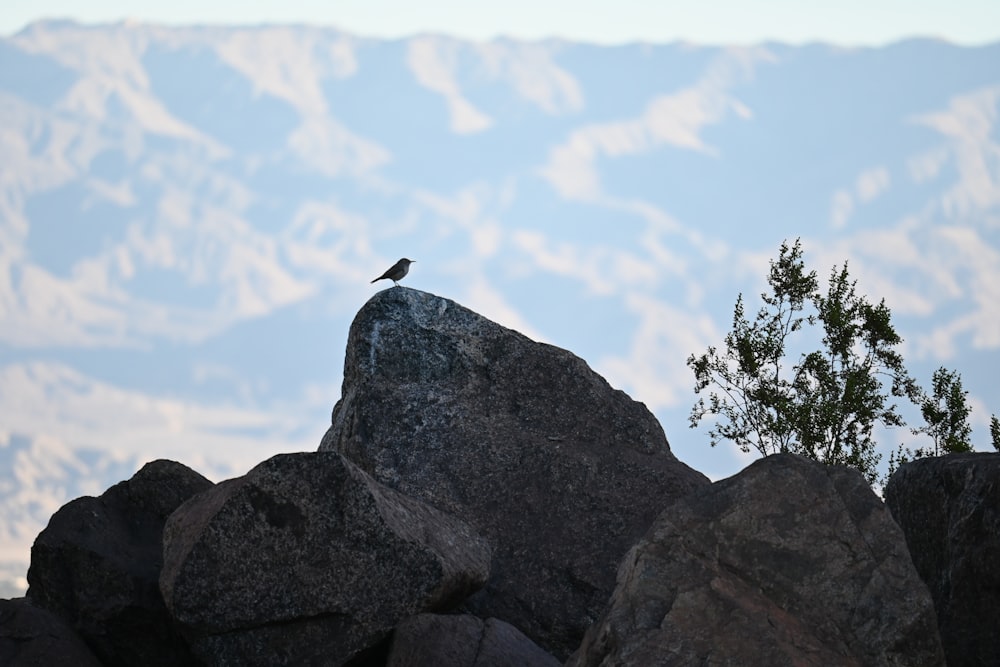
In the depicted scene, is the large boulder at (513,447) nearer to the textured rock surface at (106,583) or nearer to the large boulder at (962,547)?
the textured rock surface at (106,583)

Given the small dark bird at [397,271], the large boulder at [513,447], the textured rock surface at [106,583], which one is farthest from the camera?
the small dark bird at [397,271]

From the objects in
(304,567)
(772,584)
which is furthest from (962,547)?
(304,567)

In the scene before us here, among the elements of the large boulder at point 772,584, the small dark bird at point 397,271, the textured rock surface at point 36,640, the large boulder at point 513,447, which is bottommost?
the textured rock surface at point 36,640

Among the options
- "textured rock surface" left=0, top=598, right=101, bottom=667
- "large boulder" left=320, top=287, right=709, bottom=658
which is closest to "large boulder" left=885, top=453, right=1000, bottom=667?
"large boulder" left=320, top=287, right=709, bottom=658

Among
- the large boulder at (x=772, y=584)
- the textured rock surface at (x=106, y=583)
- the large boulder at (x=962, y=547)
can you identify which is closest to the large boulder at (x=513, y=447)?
the textured rock surface at (x=106, y=583)

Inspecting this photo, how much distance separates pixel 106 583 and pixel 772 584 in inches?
322

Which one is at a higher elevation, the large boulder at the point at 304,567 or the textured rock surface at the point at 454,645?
the large boulder at the point at 304,567

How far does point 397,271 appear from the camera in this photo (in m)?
22.8

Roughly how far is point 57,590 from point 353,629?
13.8 feet

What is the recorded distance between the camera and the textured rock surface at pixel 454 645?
13.6 meters

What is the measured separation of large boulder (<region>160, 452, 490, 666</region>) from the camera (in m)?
14.4

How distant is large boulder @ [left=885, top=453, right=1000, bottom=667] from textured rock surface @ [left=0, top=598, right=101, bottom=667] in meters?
9.55

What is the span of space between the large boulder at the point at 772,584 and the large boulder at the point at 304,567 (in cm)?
270

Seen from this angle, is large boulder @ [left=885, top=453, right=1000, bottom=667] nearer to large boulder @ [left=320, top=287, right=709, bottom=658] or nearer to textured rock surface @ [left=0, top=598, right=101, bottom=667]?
large boulder @ [left=320, top=287, right=709, bottom=658]
